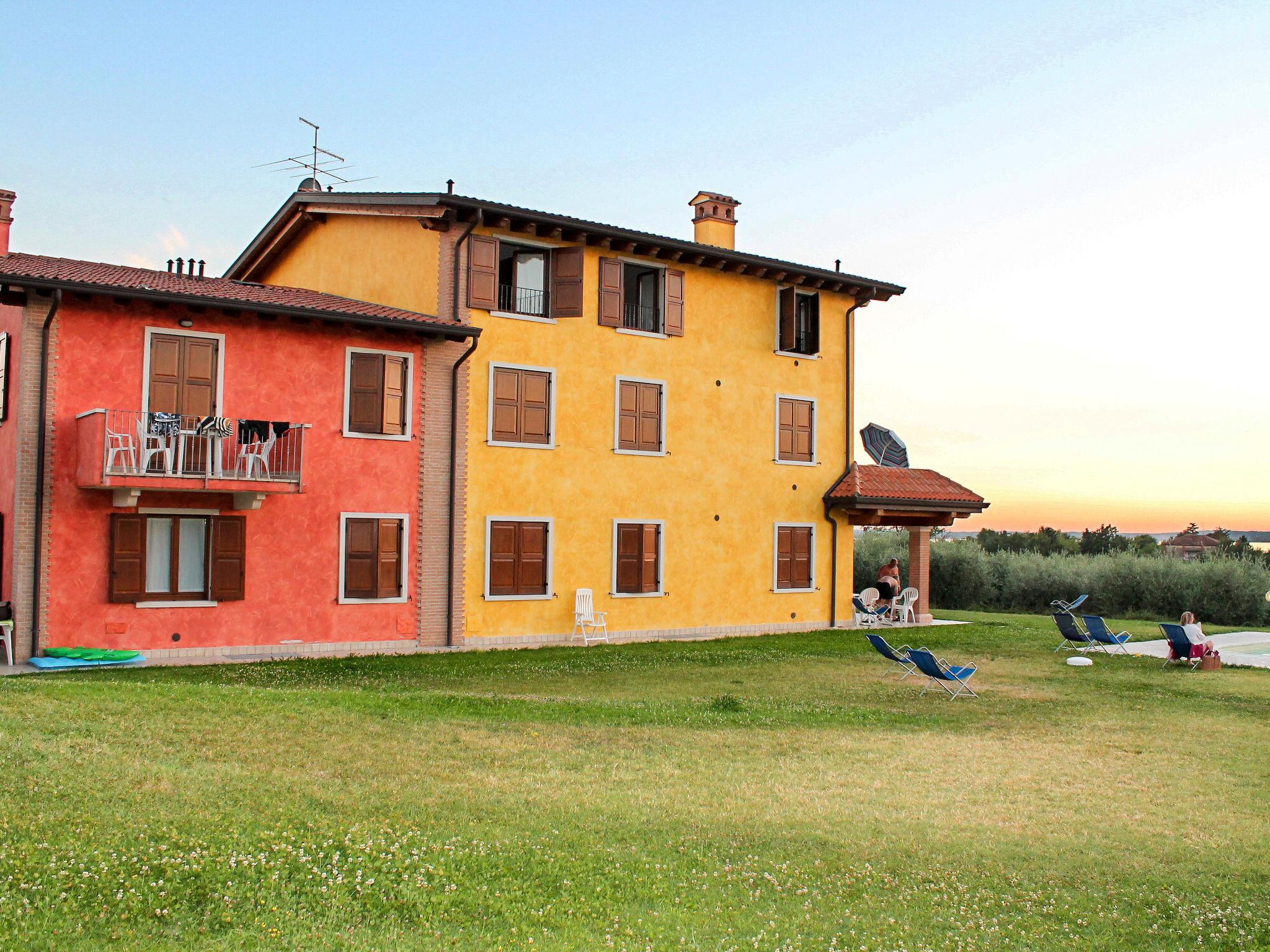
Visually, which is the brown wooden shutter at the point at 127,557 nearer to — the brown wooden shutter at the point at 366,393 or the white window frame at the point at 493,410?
the brown wooden shutter at the point at 366,393

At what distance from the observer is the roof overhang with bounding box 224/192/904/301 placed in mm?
18672

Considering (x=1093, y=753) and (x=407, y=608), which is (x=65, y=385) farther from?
(x=1093, y=753)

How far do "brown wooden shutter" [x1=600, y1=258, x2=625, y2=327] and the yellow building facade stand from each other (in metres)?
0.04

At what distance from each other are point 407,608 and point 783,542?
8.56 meters

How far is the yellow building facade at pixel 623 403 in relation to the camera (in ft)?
62.8

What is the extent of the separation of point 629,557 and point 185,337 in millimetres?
8813

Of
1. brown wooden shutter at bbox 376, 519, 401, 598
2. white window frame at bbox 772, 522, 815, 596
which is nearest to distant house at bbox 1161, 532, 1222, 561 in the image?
white window frame at bbox 772, 522, 815, 596

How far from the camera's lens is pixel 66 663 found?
14672 millimetres

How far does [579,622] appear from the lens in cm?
1995

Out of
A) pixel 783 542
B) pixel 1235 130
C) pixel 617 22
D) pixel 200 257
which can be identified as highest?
pixel 617 22

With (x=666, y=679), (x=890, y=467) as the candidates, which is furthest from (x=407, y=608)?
(x=890, y=467)

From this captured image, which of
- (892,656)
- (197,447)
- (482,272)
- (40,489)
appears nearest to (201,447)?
(197,447)

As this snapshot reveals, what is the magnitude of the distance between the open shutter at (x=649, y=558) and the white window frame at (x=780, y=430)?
3.39 meters

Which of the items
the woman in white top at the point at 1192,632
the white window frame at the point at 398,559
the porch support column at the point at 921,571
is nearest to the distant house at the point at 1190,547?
the porch support column at the point at 921,571
